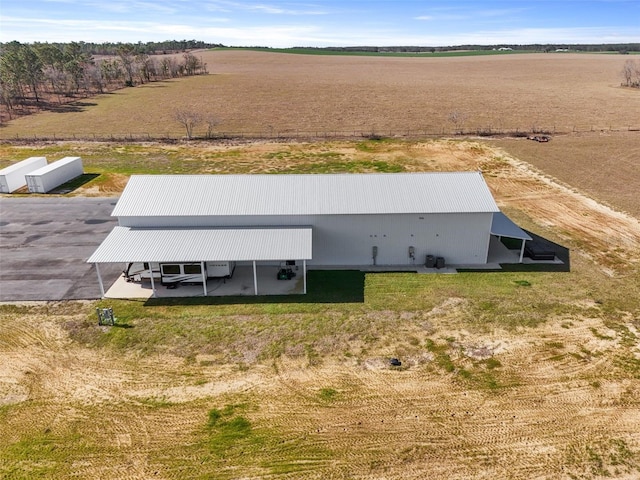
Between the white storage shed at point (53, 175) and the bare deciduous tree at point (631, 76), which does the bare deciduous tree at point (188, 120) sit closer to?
the white storage shed at point (53, 175)

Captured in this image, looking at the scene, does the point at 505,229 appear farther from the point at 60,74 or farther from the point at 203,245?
the point at 60,74

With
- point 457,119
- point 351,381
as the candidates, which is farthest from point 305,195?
point 457,119

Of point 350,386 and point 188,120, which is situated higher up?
point 188,120

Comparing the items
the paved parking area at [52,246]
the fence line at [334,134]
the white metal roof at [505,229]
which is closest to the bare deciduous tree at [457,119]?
the fence line at [334,134]

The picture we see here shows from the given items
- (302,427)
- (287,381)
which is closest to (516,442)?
(302,427)

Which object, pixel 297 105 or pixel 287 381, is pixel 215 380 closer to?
pixel 287 381

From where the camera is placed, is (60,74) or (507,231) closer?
(507,231)

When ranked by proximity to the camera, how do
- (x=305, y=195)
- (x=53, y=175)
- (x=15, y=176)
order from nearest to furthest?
(x=305, y=195)
(x=15, y=176)
(x=53, y=175)
